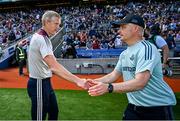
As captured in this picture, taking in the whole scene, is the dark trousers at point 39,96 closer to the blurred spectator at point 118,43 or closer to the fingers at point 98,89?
the fingers at point 98,89

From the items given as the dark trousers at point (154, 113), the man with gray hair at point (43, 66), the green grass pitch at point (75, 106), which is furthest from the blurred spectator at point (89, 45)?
the dark trousers at point (154, 113)

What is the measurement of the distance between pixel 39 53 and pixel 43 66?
0.23 metres

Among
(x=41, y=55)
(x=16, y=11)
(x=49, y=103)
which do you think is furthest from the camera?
(x=16, y=11)

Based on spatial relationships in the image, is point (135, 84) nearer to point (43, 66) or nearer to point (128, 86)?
point (128, 86)

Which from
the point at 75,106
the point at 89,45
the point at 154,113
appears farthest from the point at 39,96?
the point at 89,45

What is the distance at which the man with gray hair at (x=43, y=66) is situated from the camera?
547 cm

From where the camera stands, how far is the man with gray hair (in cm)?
547

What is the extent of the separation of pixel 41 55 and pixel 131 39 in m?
1.88

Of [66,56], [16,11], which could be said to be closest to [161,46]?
[66,56]

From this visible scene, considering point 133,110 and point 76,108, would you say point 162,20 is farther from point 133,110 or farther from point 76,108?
point 133,110

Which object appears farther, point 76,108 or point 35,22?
point 35,22

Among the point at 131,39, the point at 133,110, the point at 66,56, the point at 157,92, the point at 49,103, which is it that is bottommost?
the point at 66,56

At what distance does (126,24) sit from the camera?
4121 mm

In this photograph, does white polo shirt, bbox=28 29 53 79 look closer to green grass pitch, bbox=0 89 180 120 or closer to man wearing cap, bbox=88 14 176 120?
man wearing cap, bbox=88 14 176 120
